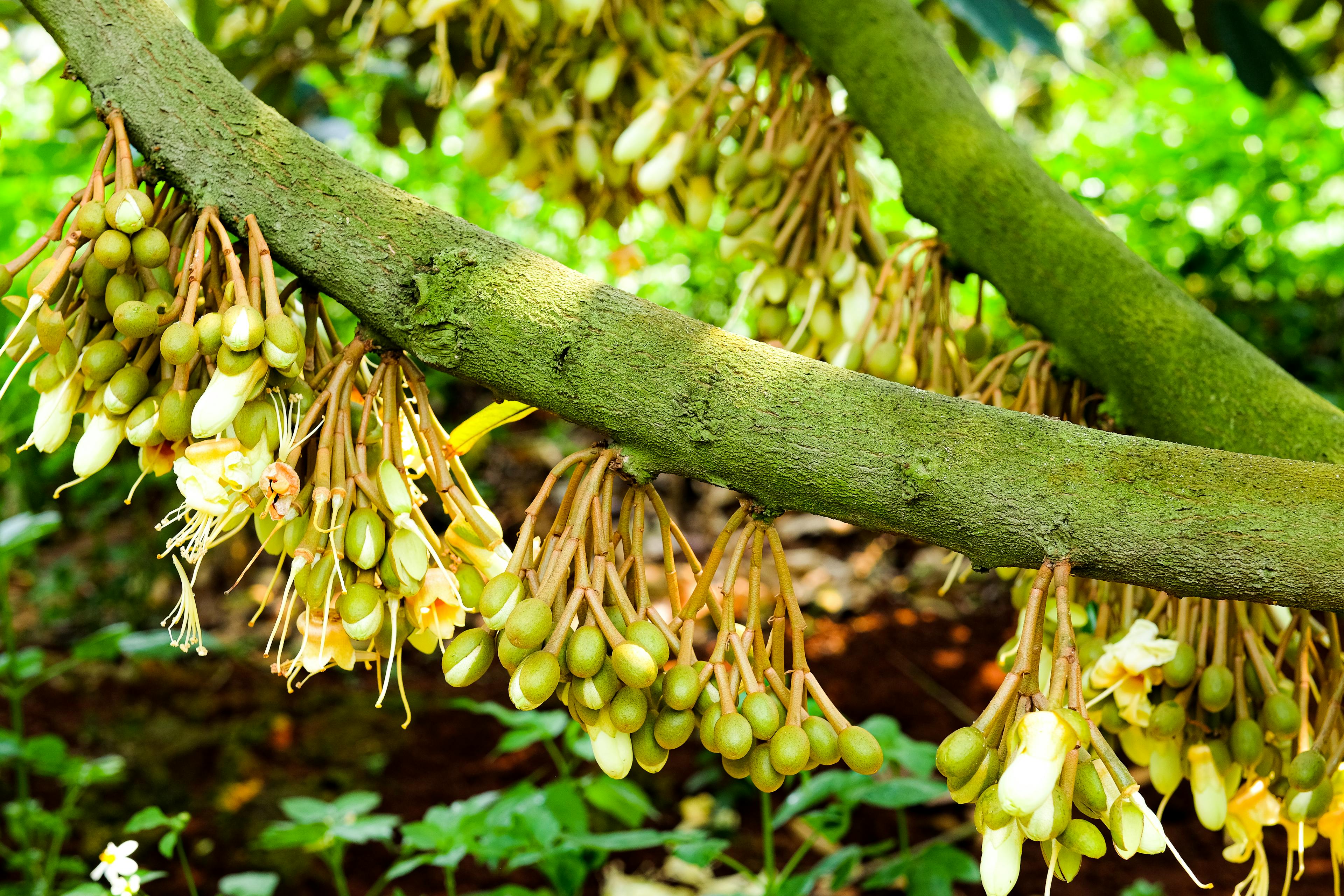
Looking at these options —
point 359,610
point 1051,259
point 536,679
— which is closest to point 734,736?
point 536,679

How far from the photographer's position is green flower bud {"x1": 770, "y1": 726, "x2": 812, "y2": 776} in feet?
2.08

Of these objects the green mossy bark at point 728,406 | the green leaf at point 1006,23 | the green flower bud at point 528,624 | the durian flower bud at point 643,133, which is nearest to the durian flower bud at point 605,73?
the durian flower bud at point 643,133

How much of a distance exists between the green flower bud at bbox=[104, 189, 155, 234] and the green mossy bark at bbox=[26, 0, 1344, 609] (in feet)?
0.14

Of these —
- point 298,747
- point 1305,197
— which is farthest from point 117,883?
point 1305,197

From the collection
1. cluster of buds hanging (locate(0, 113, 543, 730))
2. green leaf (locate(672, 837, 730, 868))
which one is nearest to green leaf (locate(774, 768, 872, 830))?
green leaf (locate(672, 837, 730, 868))

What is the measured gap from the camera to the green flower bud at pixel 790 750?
2.08 feet

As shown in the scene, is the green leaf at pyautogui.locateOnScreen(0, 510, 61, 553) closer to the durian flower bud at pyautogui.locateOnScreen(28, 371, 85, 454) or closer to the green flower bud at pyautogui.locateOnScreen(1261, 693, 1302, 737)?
the durian flower bud at pyautogui.locateOnScreen(28, 371, 85, 454)

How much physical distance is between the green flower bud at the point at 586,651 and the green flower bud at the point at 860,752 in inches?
6.4

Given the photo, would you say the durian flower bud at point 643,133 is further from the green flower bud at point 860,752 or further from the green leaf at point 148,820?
the green leaf at point 148,820

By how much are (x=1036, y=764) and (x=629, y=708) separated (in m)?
0.24

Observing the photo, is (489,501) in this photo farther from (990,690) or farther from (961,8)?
(961,8)

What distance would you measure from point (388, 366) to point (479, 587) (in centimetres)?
16

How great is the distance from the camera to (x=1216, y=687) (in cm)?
82

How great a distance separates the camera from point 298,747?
2.37 m
